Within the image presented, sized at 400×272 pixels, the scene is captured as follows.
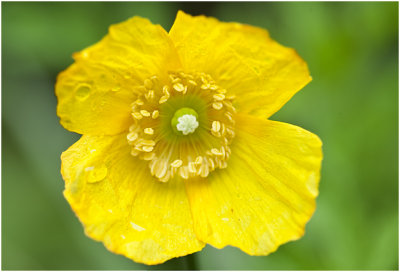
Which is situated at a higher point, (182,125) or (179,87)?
(179,87)

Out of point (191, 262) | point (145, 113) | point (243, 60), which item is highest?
point (243, 60)

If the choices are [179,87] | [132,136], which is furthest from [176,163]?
[179,87]

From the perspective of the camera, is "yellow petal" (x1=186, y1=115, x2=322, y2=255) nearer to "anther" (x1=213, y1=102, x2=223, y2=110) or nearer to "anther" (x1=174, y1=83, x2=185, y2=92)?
"anther" (x1=213, y1=102, x2=223, y2=110)

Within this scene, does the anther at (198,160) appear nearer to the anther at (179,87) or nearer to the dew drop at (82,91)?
the anther at (179,87)

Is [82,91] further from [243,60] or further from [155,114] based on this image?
[243,60]

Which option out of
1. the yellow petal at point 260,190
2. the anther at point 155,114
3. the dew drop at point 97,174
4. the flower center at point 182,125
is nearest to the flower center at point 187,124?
the flower center at point 182,125

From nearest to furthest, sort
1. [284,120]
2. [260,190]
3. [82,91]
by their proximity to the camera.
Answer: [82,91], [260,190], [284,120]

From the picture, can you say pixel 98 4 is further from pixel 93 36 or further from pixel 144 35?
pixel 144 35

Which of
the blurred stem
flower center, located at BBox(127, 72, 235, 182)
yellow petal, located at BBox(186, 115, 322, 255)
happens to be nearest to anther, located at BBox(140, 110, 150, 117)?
flower center, located at BBox(127, 72, 235, 182)
